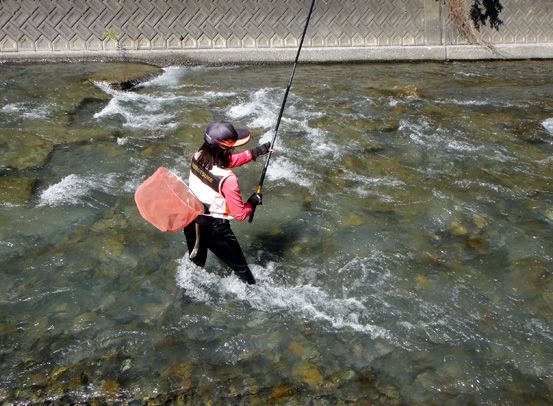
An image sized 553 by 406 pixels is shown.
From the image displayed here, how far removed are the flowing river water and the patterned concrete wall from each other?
3.73 meters

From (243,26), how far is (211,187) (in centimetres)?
1035

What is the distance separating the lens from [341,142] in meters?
8.35

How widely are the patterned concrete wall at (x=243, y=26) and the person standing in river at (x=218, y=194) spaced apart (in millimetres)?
9712

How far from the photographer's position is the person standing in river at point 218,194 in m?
3.85

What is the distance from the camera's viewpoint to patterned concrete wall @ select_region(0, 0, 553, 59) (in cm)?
1249

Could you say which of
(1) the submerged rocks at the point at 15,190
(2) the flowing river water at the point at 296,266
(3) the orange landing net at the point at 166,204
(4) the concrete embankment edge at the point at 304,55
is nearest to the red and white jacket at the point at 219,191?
(3) the orange landing net at the point at 166,204

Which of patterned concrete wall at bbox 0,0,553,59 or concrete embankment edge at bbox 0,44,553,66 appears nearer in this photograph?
patterned concrete wall at bbox 0,0,553,59

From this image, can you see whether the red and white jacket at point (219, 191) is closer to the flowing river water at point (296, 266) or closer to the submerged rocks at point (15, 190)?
the flowing river water at point (296, 266)

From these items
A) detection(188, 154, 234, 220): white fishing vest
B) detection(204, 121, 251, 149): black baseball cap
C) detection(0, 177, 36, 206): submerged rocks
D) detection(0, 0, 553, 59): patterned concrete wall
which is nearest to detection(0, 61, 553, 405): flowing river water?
detection(0, 177, 36, 206): submerged rocks

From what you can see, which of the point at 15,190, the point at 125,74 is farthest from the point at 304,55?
the point at 15,190

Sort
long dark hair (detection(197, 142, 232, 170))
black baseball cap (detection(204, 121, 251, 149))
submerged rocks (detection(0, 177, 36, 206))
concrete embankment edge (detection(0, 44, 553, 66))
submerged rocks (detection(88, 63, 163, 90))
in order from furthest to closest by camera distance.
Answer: concrete embankment edge (detection(0, 44, 553, 66)) → submerged rocks (detection(88, 63, 163, 90)) → submerged rocks (detection(0, 177, 36, 206)) → long dark hair (detection(197, 142, 232, 170)) → black baseball cap (detection(204, 121, 251, 149))

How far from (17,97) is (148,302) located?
737cm

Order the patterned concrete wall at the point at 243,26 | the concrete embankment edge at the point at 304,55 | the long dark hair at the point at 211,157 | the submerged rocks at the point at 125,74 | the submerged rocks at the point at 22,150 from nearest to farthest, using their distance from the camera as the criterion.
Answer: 1. the long dark hair at the point at 211,157
2. the submerged rocks at the point at 22,150
3. the submerged rocks at the point at 125,74
4. the patterned concrete wall at the point at 243,26
5. the concrete embankment edge at the point at 304,55

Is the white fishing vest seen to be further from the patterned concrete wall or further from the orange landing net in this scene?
the patterned concrete wall
